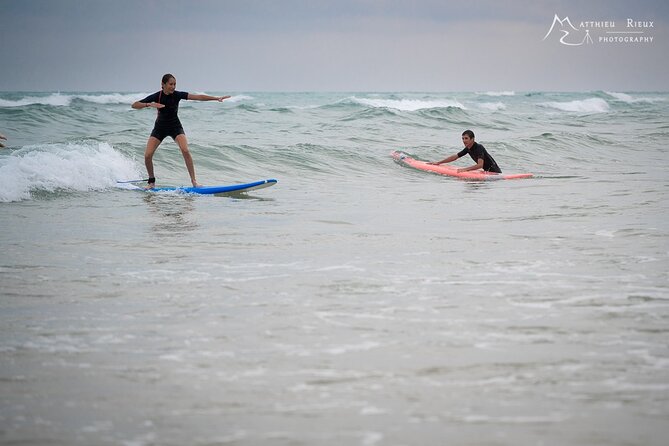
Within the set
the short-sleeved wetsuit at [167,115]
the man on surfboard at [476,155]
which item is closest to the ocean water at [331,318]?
the short-sleeved wetsuit at [167,115]

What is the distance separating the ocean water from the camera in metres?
2.90

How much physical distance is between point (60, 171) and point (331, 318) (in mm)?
8208

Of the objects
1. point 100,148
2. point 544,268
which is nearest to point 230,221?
point 544,268

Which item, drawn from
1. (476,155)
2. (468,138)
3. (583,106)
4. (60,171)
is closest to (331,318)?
(60,171)

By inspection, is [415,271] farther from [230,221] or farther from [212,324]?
[230,221]

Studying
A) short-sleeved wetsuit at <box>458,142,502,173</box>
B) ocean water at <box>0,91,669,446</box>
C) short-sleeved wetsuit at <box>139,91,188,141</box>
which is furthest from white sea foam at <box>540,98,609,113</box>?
short-sleeved wetsuit at <box>139,91,188,141</box>

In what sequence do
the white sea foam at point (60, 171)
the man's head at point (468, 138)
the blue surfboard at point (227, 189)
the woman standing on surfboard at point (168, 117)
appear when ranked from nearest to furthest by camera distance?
the white sea foam at point (60, 171) → the blue surfboard at point (227, 189) → the woman standing on surfboard at point (168, 117) → the man's head at point (468, 138)

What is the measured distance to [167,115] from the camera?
11.0 meters

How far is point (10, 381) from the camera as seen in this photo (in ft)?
10.8

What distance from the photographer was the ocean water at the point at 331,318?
2.90 metres

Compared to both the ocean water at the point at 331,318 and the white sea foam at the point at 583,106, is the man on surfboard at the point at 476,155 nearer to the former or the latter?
the ocean water at the point at 331,318

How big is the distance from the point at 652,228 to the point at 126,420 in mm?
6232

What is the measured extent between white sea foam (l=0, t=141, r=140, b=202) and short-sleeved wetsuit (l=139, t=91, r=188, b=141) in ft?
4.46

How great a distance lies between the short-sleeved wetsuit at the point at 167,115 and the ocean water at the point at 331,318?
1.18 metres
